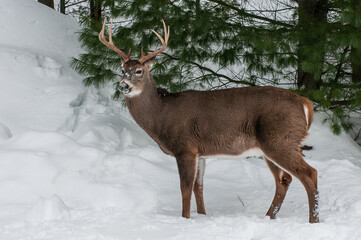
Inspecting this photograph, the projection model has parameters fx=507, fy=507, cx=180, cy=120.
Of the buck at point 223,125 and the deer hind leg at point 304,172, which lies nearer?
the deer hind leg at point 304,172

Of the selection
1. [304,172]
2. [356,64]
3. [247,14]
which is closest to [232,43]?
[247,14]

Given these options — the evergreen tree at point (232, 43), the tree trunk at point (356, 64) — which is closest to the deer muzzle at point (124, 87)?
the evergreen tree at point (232, 43)

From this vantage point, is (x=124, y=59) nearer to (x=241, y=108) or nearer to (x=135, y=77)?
(x=135, y=77)

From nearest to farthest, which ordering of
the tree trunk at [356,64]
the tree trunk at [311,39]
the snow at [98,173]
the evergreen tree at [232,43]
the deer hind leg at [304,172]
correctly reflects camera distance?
the snow at [98,173], the deer hind leg at [304,172], the tree trunk at [311,39], the tree trunk at [356,64], the evergreen tree at [232,43]

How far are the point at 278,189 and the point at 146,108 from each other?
1.78 m

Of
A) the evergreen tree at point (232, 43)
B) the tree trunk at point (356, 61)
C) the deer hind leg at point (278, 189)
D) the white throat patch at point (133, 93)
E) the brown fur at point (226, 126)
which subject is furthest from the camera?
the evergreen tree at point (232, 43)

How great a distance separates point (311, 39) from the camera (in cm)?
736

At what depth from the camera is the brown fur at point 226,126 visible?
204 inches

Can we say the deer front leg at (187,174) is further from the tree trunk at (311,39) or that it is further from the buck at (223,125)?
the tree trunk at (311,39)

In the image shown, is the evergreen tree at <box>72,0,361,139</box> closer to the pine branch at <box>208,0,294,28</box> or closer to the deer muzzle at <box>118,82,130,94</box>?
the pine branch at <box>208,0,294,28</box>

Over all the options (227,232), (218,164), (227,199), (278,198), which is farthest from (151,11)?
(227,232)

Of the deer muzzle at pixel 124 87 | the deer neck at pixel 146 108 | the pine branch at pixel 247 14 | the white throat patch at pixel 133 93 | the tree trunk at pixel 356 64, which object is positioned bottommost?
the deer neck at pixel 146 108

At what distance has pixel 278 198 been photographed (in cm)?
570

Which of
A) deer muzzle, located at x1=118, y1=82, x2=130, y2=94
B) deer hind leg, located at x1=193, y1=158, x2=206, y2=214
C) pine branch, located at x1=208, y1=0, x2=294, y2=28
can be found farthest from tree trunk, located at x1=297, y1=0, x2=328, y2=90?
deer muzzle, located at x1=118, y1=82, x2=130, y2=94
